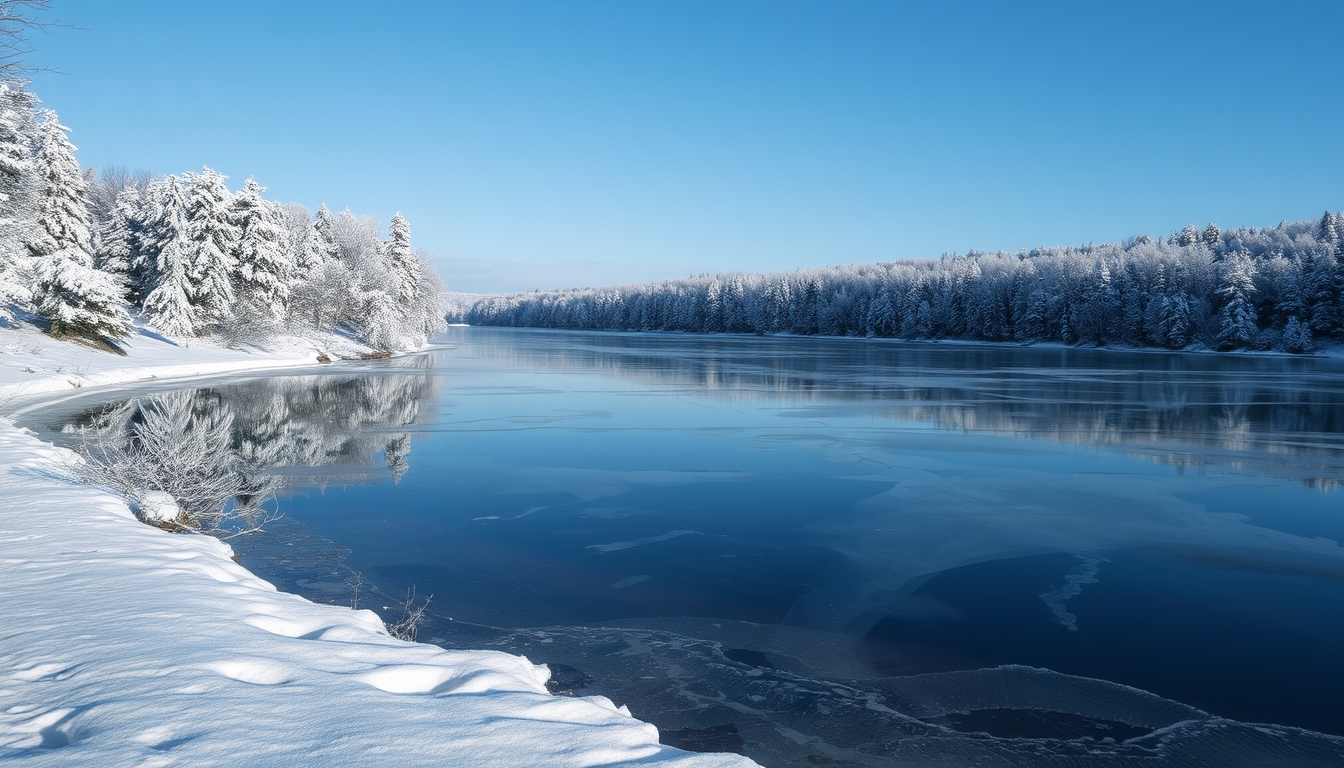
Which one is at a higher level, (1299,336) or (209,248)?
(209,248)

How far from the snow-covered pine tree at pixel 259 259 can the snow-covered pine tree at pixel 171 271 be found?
3.11 m

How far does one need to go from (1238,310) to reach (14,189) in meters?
81.3

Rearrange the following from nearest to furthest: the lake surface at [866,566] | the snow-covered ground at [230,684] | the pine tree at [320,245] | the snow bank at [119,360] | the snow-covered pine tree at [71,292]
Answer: the snow-covered ground at [230,684], the lake surface at [866,566], the snow bank at [119,360], the snow-covered pine tree at [71,292], the pine tree at [320,245]

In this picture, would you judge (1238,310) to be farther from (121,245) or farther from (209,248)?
(121,245)

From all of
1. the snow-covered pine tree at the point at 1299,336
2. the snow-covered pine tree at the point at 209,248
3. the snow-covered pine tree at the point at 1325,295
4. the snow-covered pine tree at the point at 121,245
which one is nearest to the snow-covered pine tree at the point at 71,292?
the snow-covered pine tree at the point at 209,248

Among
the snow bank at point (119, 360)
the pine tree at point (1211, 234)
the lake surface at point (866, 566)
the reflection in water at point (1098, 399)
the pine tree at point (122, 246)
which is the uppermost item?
the pine tree at point (1211, 234)

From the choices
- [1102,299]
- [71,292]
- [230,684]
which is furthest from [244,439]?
[1102,299]

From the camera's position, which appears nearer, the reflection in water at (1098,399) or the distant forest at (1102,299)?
the reflection in water at (1098,399)

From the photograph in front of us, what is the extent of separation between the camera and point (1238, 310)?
226 ft

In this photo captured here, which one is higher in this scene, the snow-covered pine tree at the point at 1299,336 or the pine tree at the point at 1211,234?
the pine tree at the point at 1211,234

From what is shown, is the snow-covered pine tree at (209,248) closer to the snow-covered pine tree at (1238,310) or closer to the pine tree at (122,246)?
the pine tree at (122,246)

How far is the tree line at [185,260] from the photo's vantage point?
32.0 meters

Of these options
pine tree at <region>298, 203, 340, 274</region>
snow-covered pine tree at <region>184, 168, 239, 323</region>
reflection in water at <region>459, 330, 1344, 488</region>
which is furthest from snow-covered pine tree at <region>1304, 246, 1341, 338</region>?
snow-covered pine tree at <region>184, 168, 239, 323</region>

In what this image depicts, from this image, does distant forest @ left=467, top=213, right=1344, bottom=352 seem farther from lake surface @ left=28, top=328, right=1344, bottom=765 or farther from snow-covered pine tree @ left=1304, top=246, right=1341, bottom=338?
lake surface @ left=28, top=328, right=1344, bottom=765
